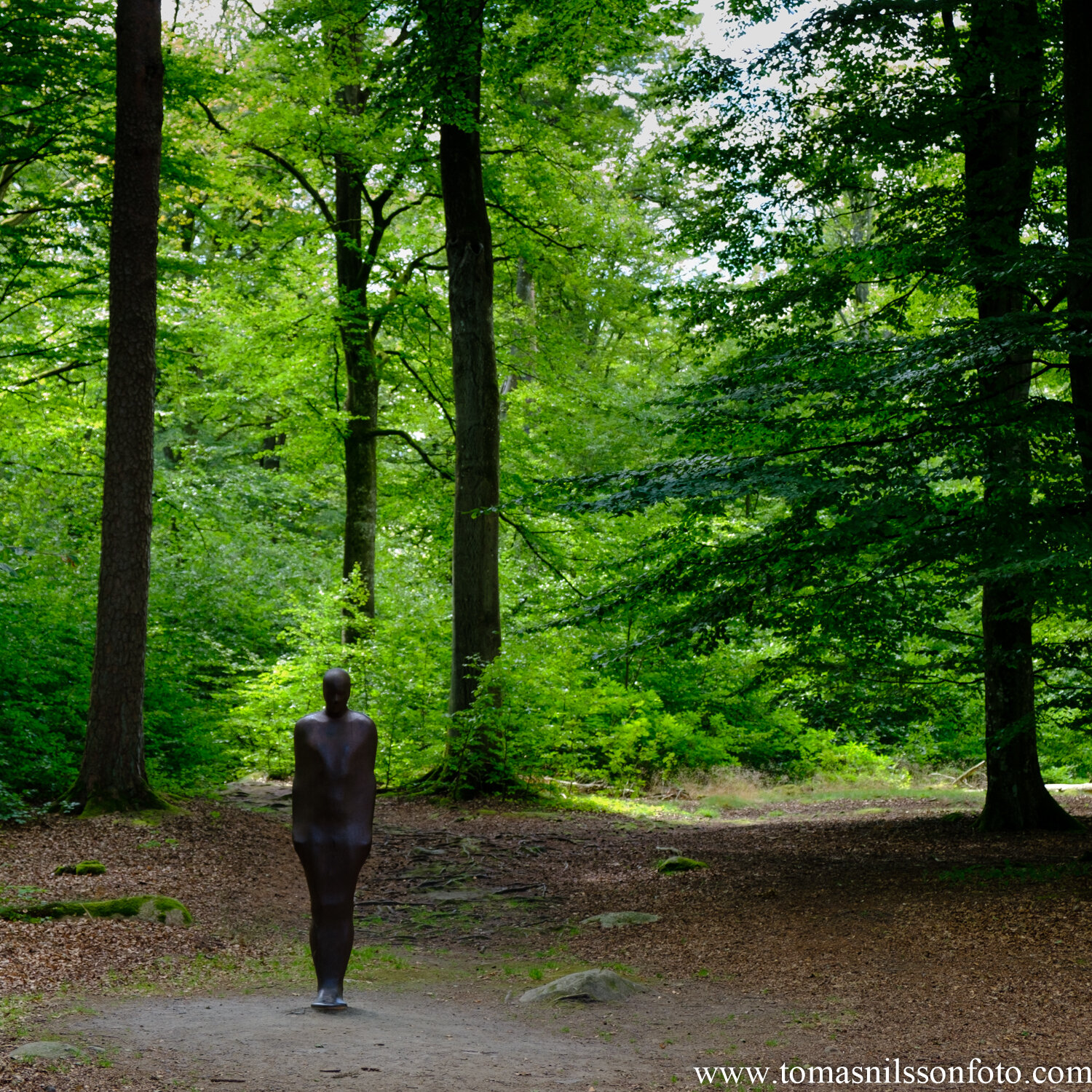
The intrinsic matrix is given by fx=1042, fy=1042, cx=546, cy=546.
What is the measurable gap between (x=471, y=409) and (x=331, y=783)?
9737mm

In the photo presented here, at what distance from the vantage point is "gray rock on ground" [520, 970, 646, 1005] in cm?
607

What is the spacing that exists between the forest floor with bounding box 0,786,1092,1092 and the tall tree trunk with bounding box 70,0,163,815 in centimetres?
117

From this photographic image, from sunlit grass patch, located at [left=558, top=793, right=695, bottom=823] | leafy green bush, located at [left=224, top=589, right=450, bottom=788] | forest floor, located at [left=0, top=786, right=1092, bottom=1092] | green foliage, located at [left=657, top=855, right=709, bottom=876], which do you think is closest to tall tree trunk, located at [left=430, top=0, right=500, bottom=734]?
leafy green bush, located at [left=224, top=589, right=450, bottom=788]

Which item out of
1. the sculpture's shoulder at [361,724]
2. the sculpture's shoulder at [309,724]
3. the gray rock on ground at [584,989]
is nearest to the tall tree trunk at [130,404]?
the sculpture's shoulder at [309,724]

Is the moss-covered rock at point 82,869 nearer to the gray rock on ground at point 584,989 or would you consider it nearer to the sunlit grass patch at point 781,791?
the gray rock on ground at point 584,989

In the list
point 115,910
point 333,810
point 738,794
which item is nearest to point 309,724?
point 333,810

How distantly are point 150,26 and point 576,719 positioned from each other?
10.4 meters

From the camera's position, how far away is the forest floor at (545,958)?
15.4 feet

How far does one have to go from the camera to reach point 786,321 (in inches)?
450

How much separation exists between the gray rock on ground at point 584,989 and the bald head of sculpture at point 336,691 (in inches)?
81.1

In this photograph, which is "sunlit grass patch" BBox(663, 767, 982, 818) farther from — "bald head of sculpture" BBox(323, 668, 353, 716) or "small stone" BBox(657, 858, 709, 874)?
"bald head of sculpture" BBox(323, 668, 353, 716)

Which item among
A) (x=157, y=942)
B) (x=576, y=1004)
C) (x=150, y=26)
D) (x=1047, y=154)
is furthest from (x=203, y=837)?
(x=1047, y=154)

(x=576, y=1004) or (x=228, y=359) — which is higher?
(x=228, y=359)

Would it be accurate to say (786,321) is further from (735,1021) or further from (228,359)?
(228,359)
